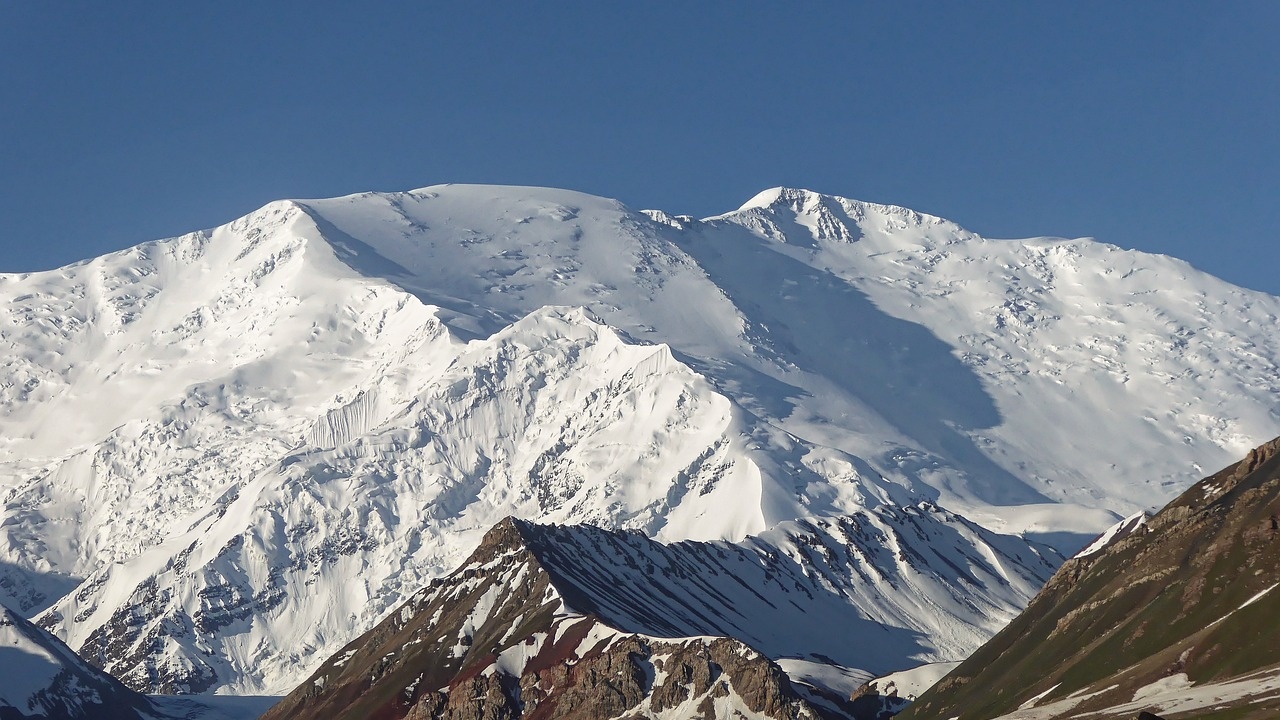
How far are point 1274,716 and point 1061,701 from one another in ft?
174

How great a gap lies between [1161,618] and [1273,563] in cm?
1625

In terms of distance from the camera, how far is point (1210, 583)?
197375 millimetres

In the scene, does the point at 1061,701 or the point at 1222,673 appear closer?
the point at 1222,673

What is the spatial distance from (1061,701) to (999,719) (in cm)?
727

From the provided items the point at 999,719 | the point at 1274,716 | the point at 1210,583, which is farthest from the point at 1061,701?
the point at 1274,716

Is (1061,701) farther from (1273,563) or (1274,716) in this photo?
(1274,716)

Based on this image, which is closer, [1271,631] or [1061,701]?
[1271,631]

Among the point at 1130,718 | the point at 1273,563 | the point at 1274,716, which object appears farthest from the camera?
the point at 1273,563

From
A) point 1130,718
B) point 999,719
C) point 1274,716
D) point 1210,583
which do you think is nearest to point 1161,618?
point 1210,583

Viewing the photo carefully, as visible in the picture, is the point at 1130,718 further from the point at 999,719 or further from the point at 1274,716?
the point at 999,719

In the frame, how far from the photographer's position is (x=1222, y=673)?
16888 cm

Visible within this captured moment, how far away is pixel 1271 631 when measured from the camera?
16950 cm

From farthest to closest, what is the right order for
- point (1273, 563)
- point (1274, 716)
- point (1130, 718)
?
point (1273, 563)
point (1130, 718)
point (1274, 716)

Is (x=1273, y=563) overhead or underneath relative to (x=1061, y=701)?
overhead
